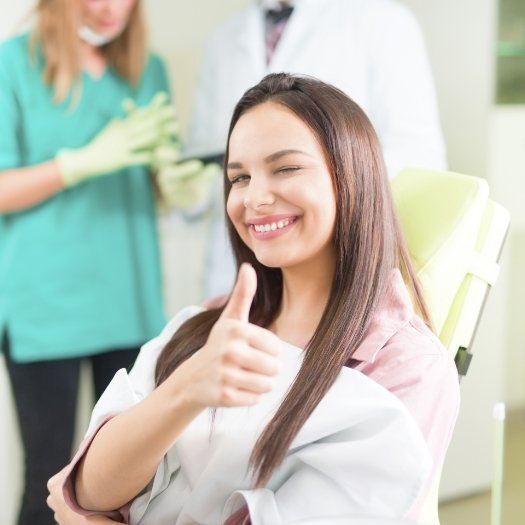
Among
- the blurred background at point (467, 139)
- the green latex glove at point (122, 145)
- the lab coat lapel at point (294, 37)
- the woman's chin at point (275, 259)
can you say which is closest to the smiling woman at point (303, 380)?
the woman's chin at point (275, 259)

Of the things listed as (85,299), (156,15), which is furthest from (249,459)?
(156,15)

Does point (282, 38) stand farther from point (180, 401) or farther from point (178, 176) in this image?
point (180, 401)

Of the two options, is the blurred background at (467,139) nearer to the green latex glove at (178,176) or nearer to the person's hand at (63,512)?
the green latex glove at (178,176)

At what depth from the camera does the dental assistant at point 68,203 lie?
1.91 m

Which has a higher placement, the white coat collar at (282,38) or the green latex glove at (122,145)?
the white coat collar at (282,38)

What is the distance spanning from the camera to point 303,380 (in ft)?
3.47

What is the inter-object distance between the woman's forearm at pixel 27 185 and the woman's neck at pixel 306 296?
85cm

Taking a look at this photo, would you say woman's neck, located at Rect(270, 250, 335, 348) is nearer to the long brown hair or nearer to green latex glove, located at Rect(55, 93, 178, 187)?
the long brown hair

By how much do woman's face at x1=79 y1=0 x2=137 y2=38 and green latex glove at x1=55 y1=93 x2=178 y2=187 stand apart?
0.20 m

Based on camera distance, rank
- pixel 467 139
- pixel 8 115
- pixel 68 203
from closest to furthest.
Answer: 1. pixel 8 115
2. pixel 68 203
3. pixel 467 139

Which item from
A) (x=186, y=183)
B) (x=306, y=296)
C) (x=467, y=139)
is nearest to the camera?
(x=306, y=296)

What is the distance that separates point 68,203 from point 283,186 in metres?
0.96

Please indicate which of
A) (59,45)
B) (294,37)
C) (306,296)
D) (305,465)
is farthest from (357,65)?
(305,465)

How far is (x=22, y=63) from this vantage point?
190cm
